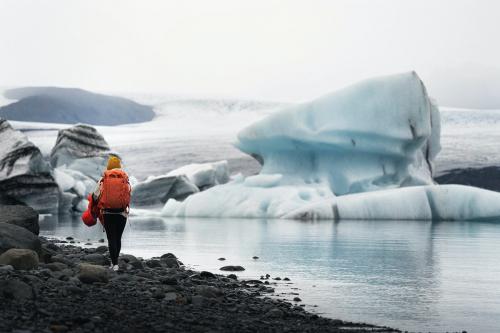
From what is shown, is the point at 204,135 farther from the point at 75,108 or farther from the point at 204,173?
the point at 204,173

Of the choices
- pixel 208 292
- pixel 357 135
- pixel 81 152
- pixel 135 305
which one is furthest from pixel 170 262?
pixel 81 152

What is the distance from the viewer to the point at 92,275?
218 inches

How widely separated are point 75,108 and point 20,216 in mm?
51760

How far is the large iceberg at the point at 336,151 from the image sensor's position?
22.6 m

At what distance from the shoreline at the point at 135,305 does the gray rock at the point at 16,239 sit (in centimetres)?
33

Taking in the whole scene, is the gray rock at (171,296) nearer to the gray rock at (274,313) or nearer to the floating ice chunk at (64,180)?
the gray rock at (274,313)

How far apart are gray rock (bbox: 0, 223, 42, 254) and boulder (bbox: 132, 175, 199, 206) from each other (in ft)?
76.0

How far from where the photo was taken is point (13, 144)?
2345cm

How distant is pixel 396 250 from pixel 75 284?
6.95 meters

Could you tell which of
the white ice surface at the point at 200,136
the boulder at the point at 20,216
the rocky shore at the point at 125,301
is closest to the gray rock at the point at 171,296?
the rocky shore at the point at 125,301

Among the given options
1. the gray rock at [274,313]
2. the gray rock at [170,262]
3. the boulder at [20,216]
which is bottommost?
the gray rock at [170,262]

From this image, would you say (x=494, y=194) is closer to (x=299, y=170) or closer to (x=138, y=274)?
(x=299, y=170)

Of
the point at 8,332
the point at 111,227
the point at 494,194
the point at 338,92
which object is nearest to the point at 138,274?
the point at 111,227

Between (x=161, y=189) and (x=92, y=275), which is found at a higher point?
(x=161, y=189)
